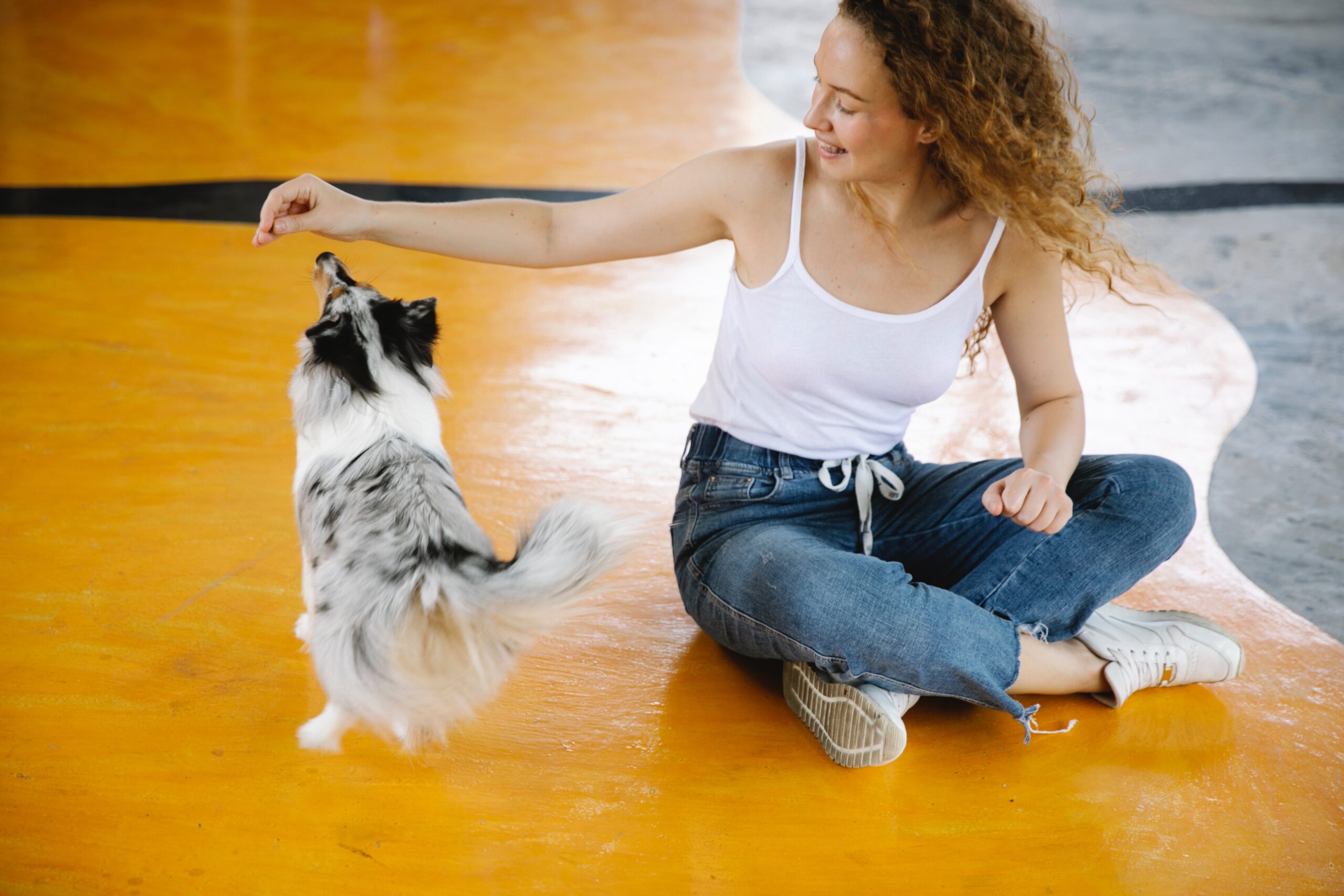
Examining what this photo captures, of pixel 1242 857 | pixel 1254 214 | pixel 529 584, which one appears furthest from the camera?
pixel 1254 214

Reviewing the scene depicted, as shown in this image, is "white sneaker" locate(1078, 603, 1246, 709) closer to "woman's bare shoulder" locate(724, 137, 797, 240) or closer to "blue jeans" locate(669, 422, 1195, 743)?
"blue jeans" locate(669, 422, 1195, 743)

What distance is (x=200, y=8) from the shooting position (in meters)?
5.68

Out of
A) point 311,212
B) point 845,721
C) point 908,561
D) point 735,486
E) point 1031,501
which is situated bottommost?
point 845,721

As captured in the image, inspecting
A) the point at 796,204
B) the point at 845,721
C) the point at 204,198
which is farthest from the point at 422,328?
the point at 204,198

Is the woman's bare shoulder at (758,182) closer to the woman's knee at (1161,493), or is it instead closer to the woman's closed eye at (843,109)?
the woman's closed eye at (843,109)

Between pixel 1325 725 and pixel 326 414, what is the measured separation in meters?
1.66

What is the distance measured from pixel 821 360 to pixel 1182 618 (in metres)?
0.82

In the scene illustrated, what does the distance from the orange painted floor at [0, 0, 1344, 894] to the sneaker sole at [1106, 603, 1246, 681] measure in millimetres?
64

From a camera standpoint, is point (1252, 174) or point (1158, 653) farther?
point (1252, 174)

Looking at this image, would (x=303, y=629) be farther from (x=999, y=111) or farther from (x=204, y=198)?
(x=204, y=198)

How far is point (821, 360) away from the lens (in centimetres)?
165

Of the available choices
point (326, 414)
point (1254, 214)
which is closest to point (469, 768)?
point (326, 414)

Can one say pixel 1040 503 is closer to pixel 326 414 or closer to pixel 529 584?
pixel 529 584

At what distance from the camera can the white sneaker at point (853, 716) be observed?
5.23ft
